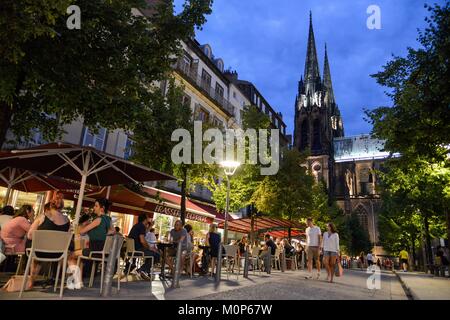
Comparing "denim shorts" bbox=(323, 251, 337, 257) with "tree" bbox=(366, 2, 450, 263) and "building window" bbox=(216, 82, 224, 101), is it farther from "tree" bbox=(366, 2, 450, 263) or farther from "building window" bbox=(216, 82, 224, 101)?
"building window" bbox=(216, 82, 224, 101)

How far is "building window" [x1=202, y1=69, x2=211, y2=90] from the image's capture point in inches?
1018

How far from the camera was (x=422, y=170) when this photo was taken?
13.6 m

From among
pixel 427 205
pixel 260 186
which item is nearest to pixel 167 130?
pixel 260 186

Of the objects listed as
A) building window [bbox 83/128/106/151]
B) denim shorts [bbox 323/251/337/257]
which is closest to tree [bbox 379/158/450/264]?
denim shorts [bbox 323/251/337/257]

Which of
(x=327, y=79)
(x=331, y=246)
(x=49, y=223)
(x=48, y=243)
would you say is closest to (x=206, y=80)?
(x=331, y=246)

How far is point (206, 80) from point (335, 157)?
216 feet

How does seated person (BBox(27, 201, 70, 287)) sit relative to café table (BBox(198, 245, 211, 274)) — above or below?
above

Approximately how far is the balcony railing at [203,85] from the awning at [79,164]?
45.4ft

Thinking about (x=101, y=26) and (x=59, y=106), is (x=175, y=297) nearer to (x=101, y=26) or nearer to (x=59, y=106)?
Result: (x=59, y=106)

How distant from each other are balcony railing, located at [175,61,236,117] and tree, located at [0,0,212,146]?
13174mm

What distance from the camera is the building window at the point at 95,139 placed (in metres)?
16.0

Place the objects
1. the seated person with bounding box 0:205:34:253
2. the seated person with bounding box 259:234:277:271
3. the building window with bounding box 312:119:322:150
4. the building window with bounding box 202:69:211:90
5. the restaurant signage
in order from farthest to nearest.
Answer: the building window with bounding box 312:119:322:150, the building window with bounding box 202:69:211:90, the restaurant signage, the seated person with bounding box 259:234:277:271, the seated person with bounding box 0:205:34:253

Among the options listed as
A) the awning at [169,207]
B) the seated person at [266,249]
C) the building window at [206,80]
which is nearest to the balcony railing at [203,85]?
the building window at [206,80]
